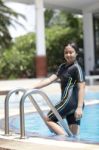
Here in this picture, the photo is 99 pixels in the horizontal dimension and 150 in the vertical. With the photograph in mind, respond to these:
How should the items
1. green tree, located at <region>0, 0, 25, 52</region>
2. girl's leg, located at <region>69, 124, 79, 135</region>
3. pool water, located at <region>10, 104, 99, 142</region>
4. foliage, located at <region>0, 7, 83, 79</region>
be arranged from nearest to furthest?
girl's leg, located at <region>69, 124, 79, 135</region> < pool water, located at <region>10, 104, 99, 142</region> < green tree, located at <region>0, 0, 25, 52</region> < foliage, located at <region>0, 7, 83, 79</region>

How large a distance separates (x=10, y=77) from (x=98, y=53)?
604 cm

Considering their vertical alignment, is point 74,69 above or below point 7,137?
above

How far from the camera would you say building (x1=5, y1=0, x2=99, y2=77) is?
1014 inches

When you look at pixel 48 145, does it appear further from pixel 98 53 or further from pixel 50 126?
pixel 98 53

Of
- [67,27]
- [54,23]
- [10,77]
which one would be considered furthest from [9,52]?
[54,23]

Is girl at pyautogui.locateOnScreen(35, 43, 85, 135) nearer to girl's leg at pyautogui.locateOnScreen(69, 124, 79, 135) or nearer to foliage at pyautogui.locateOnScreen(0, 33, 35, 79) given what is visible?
girl's leg at pyautogui.locateOnScreen(69, 124, 79, 135)

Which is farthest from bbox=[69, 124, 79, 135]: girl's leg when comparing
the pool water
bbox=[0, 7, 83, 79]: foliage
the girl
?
bbox=[0, 7, 83, 79]: foliage

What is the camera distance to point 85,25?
29172mm

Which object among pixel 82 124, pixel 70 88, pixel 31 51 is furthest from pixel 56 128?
pixel 31 51

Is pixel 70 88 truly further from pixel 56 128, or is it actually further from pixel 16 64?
pixel 16 64

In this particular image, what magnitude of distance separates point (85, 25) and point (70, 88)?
23653 mm

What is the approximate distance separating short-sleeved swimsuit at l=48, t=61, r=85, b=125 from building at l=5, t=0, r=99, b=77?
19921mm

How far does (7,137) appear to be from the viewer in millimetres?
5898

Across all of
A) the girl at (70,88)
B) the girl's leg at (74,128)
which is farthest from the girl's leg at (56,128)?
the girl's leg at (74,128)
